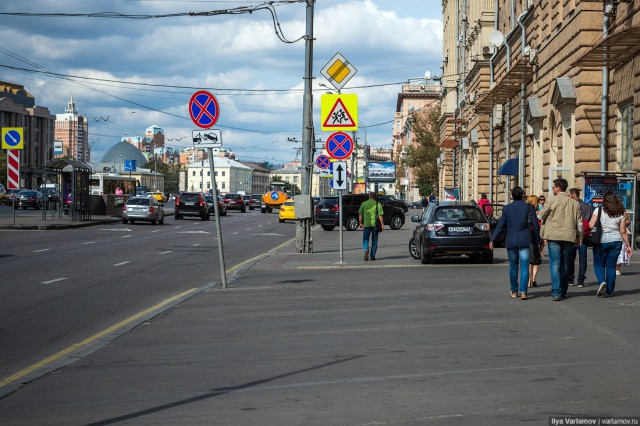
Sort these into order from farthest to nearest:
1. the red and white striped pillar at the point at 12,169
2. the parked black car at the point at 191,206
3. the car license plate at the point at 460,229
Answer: the parked black car at the point at 191,206 → the red and white striped pillar at the point at 12,169 → the car license plate at the point at 460,229

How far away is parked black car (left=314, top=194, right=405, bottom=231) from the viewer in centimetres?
4838

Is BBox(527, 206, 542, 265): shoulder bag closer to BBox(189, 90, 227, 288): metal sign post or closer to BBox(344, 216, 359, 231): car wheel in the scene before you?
BBox(189, 90, 227, 288): metal sign post

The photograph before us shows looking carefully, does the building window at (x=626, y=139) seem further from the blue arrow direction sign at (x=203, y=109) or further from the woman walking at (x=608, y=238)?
the blue arrow direction sign at (x=203, y=109)

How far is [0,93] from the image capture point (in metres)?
171

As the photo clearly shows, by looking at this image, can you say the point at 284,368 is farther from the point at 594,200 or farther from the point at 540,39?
the point at 540,39

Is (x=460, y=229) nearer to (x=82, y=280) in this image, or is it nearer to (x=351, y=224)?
(x=82, y=280)

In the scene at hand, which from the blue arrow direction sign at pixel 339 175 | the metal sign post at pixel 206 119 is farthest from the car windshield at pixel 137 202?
the metal sign post at pixel 206 119

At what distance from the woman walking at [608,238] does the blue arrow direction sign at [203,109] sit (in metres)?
6.33

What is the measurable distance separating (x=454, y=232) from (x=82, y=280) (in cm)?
886

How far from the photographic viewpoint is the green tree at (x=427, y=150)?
294ft

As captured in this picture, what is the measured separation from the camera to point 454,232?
73.3ft

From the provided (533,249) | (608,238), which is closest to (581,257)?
(533,249)

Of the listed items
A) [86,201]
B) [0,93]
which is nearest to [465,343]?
[86,201]

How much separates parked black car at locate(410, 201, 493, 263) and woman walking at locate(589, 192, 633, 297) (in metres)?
6.96
